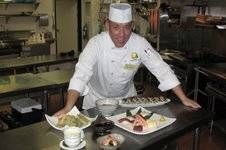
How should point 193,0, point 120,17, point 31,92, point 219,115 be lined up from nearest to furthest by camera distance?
1. point 120,17
2. point 31,92
3. point 219,115
4. point 193,0

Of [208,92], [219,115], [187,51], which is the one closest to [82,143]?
[208,92]

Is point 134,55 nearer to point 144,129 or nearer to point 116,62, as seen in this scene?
point 116,62

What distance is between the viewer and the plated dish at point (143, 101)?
2.24m

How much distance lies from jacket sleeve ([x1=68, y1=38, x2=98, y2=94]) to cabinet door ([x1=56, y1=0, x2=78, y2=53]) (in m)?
5.30

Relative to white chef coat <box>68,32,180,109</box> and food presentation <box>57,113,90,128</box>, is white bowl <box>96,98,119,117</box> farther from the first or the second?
white chef coat <box>68,32,180,109</box>

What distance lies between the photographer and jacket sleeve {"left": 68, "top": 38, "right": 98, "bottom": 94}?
7.22 ft

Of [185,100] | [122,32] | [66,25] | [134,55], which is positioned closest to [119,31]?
[122,32]

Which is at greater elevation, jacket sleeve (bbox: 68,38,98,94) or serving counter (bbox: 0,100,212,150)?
jacket sleeve (bbox: 68,38,98,94)

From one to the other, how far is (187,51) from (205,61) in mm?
730

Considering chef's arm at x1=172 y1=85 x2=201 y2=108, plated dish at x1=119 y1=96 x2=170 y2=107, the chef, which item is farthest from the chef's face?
chef's arm at x1=172 y1=85 x2=201 y2=108

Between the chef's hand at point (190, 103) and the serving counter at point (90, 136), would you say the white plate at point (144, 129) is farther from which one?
the chef's hand at point (190, 103)

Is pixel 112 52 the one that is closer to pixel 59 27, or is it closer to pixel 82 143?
pixel 82 143

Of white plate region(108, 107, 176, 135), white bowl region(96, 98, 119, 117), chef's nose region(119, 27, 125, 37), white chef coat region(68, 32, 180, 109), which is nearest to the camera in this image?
white plate region(108, 107, 176, 135)

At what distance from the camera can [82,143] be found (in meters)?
1.62
